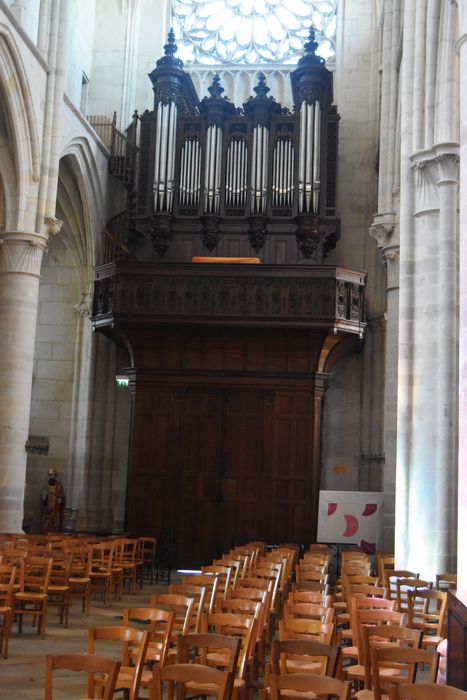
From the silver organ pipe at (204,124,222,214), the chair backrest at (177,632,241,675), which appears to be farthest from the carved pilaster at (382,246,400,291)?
the chair backrest at (177,632,241,675)

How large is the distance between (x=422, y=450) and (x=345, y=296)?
730 cm

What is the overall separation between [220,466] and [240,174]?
7.15 metres

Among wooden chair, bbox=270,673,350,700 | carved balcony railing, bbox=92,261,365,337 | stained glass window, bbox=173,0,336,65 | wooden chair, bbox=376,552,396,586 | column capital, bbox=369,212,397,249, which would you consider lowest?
wooden chair, bbox=376,552,396,586

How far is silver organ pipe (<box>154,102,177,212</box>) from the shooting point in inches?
870

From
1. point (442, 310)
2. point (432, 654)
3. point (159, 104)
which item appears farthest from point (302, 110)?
point (432, 654)

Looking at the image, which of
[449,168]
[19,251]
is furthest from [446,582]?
[19,251]

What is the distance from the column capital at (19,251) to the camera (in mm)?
17906

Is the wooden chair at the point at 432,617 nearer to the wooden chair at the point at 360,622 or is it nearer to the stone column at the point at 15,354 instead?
the wooden chair at the point at 360,622

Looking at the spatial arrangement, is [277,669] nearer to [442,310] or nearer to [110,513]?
[442,310]

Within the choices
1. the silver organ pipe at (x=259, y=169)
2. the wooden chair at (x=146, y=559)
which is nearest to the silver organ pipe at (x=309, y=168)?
the silver organ pipe at (x=259, y=169)

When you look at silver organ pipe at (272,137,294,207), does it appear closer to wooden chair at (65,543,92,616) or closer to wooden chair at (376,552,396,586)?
wooden chair at (376,552,396,586)

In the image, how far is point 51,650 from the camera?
9.66 meters

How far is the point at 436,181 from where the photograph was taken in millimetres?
13672

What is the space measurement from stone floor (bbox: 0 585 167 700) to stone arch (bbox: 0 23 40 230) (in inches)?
330
